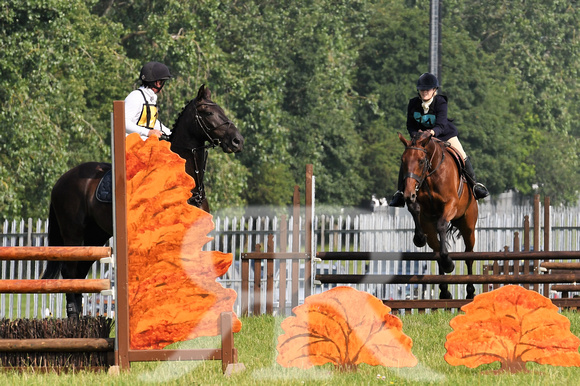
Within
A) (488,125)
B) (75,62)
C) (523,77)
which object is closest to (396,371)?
(75,62)

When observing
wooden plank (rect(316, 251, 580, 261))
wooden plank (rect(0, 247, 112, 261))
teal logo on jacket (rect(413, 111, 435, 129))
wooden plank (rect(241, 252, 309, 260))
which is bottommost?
wooden plank (rect(241, 252, 309, 260))

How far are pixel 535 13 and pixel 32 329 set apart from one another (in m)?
52.7

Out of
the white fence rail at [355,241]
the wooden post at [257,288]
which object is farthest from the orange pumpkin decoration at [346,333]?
the white fence rail at [355,241]

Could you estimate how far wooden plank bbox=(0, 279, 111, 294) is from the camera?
746cm

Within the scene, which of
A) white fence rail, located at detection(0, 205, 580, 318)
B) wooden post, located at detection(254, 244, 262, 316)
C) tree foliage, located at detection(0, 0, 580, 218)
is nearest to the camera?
wooden post, located at detection(254, 244, 262, 316)

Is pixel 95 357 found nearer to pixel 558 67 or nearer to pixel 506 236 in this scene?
pixel 506 236

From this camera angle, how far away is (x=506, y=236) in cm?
2164

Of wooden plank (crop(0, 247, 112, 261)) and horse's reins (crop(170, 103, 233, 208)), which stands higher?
horse's reins (crop(170, 103, 233, 208))

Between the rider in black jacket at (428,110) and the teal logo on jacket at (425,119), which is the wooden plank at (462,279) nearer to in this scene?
the rider in black jacket at (428,110)

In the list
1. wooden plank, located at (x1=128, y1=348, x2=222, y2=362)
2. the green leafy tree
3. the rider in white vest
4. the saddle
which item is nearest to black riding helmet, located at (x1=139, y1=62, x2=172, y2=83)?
the rider in white vest

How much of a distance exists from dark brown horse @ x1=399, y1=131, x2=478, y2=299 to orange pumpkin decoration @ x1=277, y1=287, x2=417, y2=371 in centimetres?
313

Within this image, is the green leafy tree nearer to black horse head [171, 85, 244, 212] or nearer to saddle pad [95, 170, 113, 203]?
saddle pad [95, 170, 113, 203]

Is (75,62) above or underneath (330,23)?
underneath

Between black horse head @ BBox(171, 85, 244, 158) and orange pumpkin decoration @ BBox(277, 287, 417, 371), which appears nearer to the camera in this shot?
orange pumpkin decoration @ BBox(277, 287, 417, 371)
